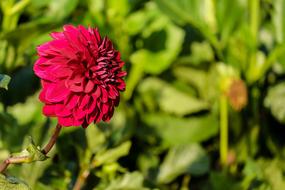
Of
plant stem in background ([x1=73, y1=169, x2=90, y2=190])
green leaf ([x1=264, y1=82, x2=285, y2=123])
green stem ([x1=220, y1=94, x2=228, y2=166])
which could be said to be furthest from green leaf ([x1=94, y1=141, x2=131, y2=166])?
green leaf ([x1=264, y1=82, x2=285, y2=123])

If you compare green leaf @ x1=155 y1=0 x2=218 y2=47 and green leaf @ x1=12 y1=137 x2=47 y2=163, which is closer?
green leaf @ x1=12 y1=137 x2=47 y2=163

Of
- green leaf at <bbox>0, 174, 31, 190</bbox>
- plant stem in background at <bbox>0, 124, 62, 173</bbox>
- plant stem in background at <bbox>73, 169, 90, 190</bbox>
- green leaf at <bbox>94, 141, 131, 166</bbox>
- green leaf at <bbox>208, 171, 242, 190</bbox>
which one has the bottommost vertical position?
green leaf at <bbox>208, 171, 242, 190</bbox>

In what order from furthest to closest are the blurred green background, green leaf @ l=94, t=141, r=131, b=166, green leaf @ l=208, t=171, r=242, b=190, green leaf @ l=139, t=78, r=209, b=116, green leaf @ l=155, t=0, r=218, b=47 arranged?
green leaf @ l=139, t=78, r=209, b=116 → green leaf @ l=155, t=0, r=218, b=47 → the blurred green background → green leaf @ l=208, t=171, r=242, b=190 → green leaf @ l=94, t=141, r=131, b=166

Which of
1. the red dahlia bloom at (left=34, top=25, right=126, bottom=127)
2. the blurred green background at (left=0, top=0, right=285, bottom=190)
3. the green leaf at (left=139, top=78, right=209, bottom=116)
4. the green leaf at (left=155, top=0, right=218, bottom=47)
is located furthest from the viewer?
the green leaf at (left=139, top=78, right=209, bottom=116)

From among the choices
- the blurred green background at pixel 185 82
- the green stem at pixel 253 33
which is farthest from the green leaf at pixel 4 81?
the green stem at pixel 253 33

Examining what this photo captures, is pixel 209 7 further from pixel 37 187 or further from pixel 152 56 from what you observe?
pixel 37 187

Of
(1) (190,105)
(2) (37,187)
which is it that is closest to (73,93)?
(2) (37,187)

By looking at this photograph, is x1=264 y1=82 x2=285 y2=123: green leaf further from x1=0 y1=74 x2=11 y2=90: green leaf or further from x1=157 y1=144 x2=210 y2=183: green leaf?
x1=0 y1=74 x2=11 y2=90: green leaf
